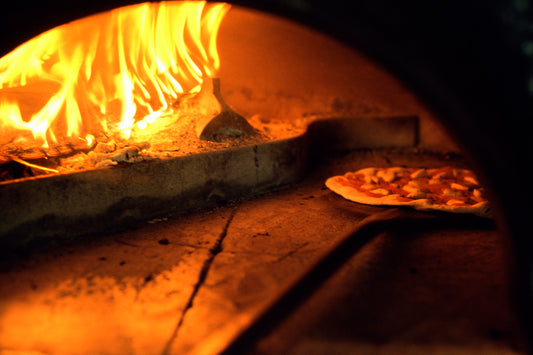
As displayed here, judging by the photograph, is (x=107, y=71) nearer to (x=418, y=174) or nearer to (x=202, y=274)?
(x=202, y=274)

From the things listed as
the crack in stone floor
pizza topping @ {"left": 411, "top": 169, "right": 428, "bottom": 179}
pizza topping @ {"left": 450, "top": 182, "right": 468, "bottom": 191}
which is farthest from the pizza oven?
pizza topping @ {"left": 411, "top": 169, "right": 428, "bottom": 179}

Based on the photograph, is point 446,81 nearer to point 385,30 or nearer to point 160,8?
point 385,30

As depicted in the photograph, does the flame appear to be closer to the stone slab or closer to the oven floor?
the stone slab

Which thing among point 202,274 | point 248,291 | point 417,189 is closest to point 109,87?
point 202,274

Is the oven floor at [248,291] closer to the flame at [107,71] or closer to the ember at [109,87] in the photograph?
the ember at [109,87]

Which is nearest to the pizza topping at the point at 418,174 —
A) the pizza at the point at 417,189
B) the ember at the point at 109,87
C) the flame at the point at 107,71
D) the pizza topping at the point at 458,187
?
the pizza at the point at 417,189

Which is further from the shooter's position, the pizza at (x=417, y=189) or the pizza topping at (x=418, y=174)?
the pizza topping at (x=418, y=174)
